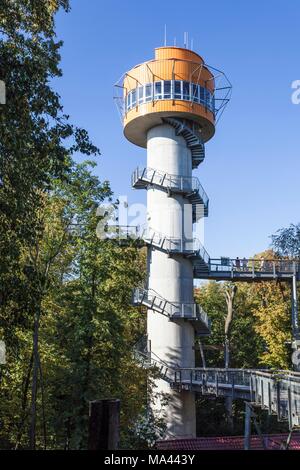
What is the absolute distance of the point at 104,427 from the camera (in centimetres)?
350

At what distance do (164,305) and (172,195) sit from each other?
7408mm

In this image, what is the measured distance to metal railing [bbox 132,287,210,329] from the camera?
29.6m

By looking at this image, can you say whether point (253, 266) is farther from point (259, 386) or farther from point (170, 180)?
point (259, 386)

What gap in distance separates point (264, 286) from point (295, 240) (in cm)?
731

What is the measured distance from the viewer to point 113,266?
697 inches

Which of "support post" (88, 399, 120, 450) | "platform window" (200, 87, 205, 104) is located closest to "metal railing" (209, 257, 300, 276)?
"platform window" (200, 87, 205, 104)

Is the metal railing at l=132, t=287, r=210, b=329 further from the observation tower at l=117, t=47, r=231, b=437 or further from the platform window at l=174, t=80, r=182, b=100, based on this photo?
the platform window at l=174, t=80, r=182, b=100

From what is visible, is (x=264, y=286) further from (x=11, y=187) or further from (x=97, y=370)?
(x=11, y=187)

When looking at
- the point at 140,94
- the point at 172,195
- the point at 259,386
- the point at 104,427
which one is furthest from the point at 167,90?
the point at 104,427

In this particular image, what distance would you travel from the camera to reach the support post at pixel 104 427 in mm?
3477

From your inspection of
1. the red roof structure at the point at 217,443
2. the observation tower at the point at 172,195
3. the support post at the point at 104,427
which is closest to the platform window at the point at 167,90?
the observation tower at the point at 172,195

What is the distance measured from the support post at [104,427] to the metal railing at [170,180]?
91.6 feet

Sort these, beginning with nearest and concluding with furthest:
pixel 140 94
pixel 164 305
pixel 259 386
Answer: pixel 259 386, pixel 164 305, pixel 140 94
